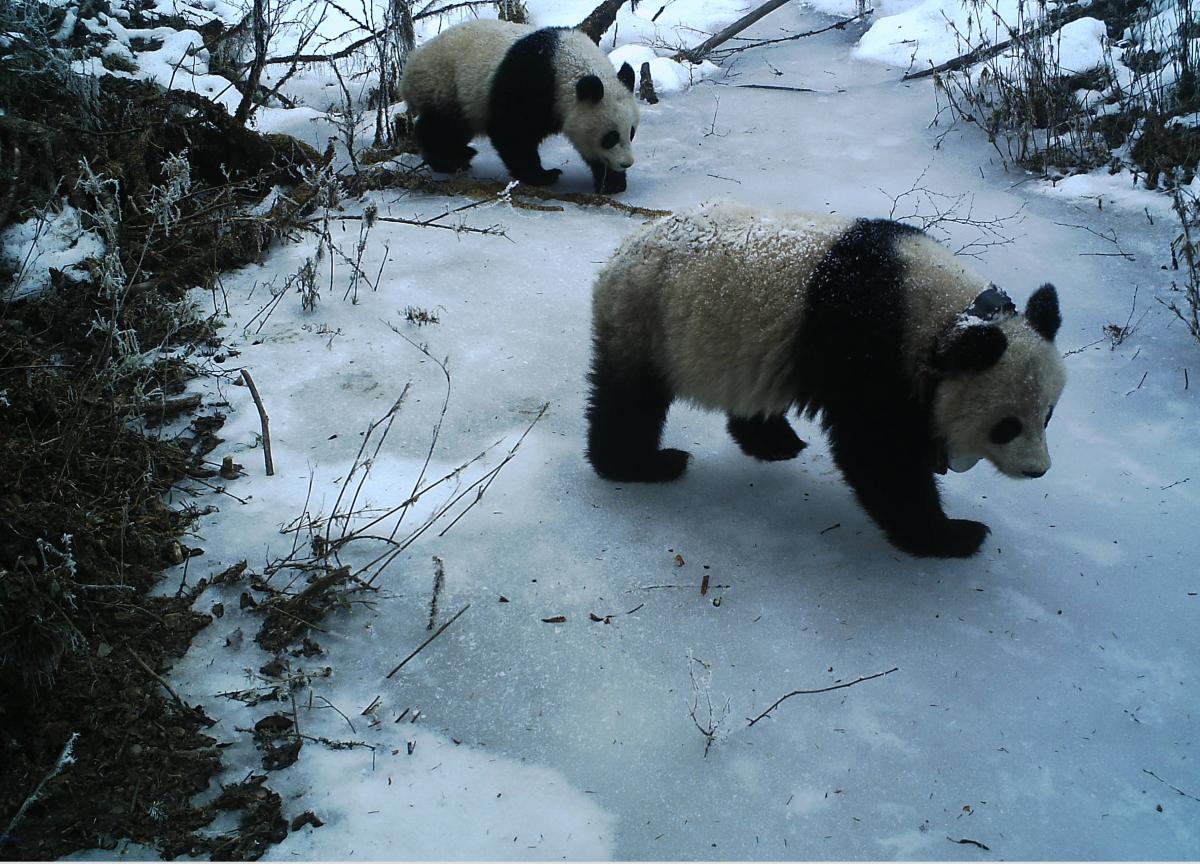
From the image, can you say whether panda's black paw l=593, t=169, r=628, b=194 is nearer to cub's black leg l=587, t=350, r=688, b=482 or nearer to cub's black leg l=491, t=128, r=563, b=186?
cub's black leg l=491, t=128, r=563, b=186

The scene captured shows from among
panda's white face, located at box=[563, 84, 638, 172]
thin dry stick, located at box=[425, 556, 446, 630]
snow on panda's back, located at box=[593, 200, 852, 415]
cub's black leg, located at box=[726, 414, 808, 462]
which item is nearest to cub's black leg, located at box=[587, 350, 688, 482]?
snow on panda's back, located at box=[593, 200, 852, 415]

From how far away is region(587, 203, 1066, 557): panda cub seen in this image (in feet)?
10.4

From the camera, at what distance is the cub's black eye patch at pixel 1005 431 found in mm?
3166

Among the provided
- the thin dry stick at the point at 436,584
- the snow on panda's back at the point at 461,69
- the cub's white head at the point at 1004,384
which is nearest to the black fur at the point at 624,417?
the thin dry stick at the point at 436,584

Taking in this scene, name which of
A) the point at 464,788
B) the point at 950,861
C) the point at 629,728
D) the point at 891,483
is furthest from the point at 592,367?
the point at 950,861

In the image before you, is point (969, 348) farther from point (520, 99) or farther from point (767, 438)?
point (520, 99)

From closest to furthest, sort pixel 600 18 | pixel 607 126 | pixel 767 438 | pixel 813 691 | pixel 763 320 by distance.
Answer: pixel 813 691
pixel 763 320
pixel 767 438
pixel 607 126
pixel 600 18

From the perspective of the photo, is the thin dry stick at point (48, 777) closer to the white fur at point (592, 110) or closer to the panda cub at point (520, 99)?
the panda cub at point (520, 99)

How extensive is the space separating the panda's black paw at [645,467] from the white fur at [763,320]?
0.34 m

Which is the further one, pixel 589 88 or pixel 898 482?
pixel 589 88

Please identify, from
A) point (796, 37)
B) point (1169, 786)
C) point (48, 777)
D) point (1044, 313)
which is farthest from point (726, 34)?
point (48, 777)

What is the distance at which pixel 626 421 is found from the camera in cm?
368

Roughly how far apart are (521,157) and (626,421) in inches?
155

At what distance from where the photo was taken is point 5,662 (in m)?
2.50
